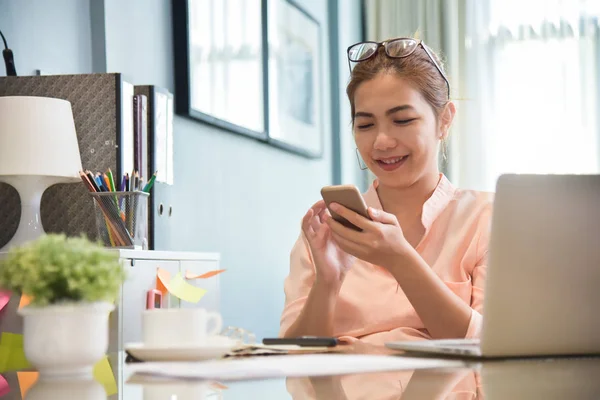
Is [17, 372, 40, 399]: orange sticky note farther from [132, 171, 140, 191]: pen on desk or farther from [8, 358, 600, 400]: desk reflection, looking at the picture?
[132, 171, 140, 191]: pen on desk

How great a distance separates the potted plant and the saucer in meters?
0.09

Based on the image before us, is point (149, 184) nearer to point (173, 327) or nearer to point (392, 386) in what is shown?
point (173, 327)

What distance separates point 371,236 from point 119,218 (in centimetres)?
63

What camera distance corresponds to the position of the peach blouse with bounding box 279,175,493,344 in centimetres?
151

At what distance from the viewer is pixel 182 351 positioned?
88cm

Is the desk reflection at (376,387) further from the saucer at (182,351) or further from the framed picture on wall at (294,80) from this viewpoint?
the framed picture on wall at (294,80)

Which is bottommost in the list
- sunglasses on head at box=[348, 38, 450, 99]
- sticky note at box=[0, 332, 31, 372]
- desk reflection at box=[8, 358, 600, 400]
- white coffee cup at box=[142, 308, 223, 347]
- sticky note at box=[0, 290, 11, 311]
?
sticky note at box=[0, 332, 31, 372]

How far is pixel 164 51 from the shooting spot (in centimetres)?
272

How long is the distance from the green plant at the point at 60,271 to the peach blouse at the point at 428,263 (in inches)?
29.6

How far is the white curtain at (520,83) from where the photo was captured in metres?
4.50

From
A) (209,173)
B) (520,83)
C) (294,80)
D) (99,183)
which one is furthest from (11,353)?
(520,83)

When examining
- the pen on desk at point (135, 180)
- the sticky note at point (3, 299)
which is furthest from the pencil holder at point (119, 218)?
the sticky note at point (3, 299)

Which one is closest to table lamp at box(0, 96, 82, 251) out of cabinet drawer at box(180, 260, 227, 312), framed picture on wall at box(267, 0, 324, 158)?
cabinet drawer at box(180, 260, 227, 312)

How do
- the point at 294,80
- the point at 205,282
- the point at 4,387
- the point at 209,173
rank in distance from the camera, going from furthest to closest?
the point at 294,80
the point at 209,173
the point at 205,282
the point at 4,387
